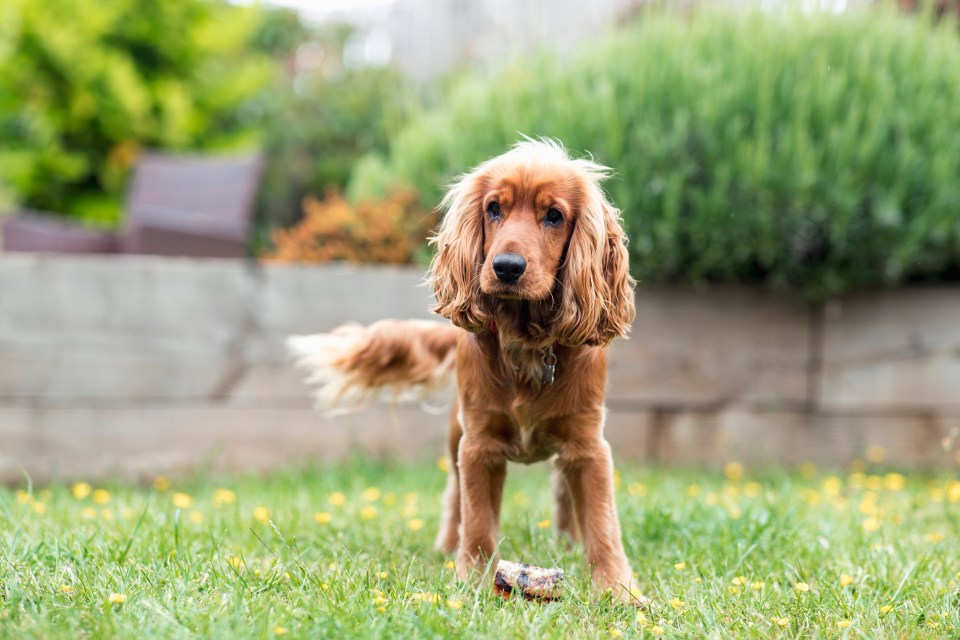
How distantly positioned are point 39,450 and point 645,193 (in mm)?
3304

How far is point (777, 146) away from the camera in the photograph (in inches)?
190

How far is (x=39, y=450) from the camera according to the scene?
4535mm

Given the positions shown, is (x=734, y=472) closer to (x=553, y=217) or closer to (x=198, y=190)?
(x=553, y=217)

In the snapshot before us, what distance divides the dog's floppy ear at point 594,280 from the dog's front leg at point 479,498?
1.38ft

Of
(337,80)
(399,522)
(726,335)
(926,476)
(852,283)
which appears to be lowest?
(926,476)

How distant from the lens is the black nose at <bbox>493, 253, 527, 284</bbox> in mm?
2307

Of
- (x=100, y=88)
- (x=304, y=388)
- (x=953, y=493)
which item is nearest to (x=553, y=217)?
(x=953, y=493)

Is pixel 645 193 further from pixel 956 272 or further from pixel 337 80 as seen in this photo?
pixel 337 80

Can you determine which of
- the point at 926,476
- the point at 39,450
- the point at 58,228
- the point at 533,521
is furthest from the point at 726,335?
the point at 58,228

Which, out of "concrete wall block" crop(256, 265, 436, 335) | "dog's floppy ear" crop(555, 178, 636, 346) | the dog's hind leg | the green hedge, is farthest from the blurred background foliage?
"dog's floppy ear" crop(555, 178, 636, 346)

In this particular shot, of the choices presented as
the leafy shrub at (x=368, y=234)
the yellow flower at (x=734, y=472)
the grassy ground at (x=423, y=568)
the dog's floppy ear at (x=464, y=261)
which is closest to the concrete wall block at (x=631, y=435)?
the yellow flower at (x=734, y=472)

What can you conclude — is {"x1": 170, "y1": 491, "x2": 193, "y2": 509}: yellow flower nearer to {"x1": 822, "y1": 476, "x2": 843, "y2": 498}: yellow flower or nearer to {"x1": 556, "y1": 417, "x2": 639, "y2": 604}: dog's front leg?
{"x1": 556, "y1": 417, "x2": 639, "y2": 604}: dog's front leg

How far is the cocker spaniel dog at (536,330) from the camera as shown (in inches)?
97.7

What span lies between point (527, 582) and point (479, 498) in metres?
0.34
